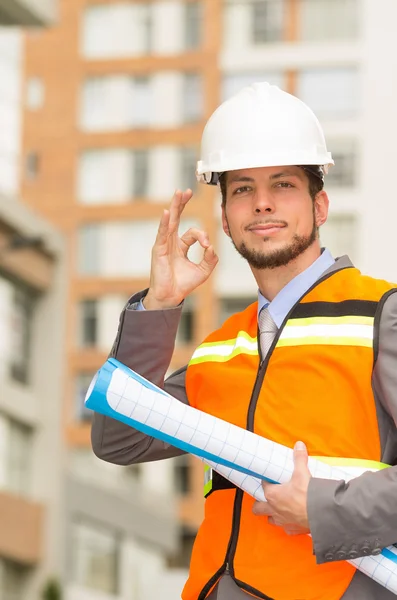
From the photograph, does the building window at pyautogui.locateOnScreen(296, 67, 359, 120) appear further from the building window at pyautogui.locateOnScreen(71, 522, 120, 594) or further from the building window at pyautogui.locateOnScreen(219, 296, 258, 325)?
the building window at pyautogui.locateOnScreen(71, 522, 120, 594)

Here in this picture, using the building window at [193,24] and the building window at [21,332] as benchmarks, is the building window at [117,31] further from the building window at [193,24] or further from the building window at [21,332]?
the building window at [21,332]

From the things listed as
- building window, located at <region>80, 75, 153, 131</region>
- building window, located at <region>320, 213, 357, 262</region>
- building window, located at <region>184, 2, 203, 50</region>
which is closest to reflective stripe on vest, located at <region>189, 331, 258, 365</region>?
building window, located at <region>320, 213, 357, 262</region>

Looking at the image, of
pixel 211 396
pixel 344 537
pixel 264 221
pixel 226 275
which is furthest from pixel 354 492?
pixel 226 275

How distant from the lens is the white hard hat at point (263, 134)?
4047 mm

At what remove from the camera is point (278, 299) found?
406 centimetres

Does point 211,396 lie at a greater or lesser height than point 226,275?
greater

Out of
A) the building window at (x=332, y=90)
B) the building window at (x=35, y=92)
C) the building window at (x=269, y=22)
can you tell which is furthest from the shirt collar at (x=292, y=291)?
the building window at (x=35, y=92)

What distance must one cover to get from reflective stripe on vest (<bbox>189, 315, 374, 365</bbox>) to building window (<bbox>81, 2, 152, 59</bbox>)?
4589cm

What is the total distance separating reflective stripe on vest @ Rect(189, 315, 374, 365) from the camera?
3.82m

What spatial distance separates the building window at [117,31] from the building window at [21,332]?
829 inches

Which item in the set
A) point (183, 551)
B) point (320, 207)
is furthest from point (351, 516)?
point (183, 551)

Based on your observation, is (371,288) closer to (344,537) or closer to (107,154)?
(344,537)

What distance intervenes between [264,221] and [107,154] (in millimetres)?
46199

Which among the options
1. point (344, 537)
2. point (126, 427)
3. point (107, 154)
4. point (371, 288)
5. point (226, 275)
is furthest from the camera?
point (107, 154)
